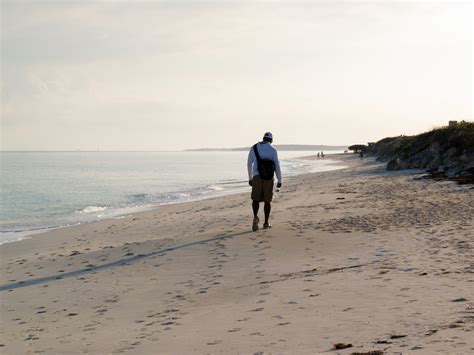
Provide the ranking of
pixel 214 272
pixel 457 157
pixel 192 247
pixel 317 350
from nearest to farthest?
pixel 317 350, pixel 214 272, pixel 192 247, pixel 457 157

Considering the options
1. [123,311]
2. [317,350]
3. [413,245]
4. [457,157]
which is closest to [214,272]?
[123,311]

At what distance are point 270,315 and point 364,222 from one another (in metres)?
7.55

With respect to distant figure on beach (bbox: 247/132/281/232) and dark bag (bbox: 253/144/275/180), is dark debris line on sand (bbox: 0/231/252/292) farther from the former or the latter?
dark bag (bbox: 253/144/275/180)

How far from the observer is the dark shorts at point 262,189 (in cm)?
1293

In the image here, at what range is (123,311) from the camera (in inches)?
290

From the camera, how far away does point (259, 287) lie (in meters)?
7.70

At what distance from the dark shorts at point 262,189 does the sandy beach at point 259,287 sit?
2.71ft

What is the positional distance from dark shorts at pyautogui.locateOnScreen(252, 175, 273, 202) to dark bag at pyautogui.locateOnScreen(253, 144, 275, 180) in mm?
146

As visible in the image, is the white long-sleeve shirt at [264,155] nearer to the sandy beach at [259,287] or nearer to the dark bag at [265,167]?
the dark bag at [265,167]

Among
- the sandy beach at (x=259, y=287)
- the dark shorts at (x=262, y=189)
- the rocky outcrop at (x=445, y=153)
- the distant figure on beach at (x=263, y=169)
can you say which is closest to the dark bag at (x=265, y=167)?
the distant figure on beach at (x=263, y=169)

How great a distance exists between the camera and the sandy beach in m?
5.25

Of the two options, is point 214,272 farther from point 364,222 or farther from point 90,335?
point 364,222

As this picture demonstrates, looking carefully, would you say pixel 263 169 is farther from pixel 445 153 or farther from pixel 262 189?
pixel 445 153

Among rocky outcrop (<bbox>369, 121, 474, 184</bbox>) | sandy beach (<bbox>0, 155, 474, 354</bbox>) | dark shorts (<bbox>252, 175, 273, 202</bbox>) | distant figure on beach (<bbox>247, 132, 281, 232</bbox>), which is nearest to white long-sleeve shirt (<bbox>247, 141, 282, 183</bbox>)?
distant figure on beach (<bbox>247, 132, 281, 232</bbox>)
